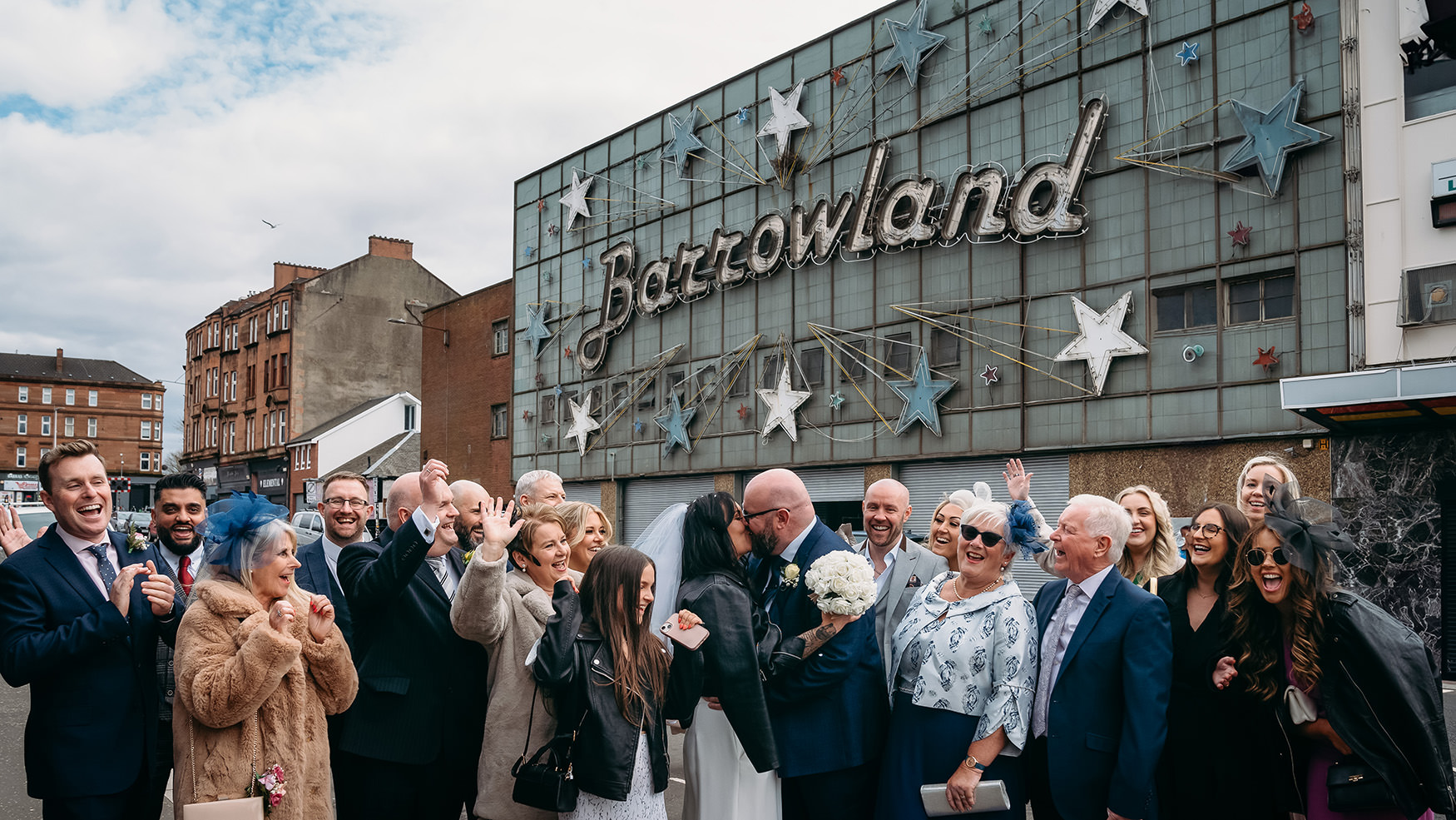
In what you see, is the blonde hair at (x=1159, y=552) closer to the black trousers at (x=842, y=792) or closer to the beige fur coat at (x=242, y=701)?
the black trousers at (x=842, y=792)

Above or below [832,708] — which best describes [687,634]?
above

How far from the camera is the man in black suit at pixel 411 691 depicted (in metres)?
5.04

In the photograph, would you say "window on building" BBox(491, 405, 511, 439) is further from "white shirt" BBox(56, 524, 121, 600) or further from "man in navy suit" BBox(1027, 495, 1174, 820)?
"man in navy suit" BBox(1027, 495, 1174, 820)

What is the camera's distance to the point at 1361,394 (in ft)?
47.3

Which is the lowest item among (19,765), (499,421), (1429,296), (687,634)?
(19,765)

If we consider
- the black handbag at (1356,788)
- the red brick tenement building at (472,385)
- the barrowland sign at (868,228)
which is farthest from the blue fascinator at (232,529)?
the red brick tenement building at (472,385)

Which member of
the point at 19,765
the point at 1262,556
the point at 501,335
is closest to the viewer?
the point at 1262,556

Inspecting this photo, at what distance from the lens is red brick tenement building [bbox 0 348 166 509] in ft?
324

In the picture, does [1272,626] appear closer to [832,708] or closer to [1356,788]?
[1356,788]

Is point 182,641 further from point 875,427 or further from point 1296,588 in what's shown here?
point 875,427

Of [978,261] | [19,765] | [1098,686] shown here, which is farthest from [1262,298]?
[19,765]

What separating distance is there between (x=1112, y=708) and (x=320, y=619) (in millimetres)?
3360

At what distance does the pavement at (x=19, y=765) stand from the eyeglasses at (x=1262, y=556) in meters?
3.33

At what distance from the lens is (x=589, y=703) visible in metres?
4.39
